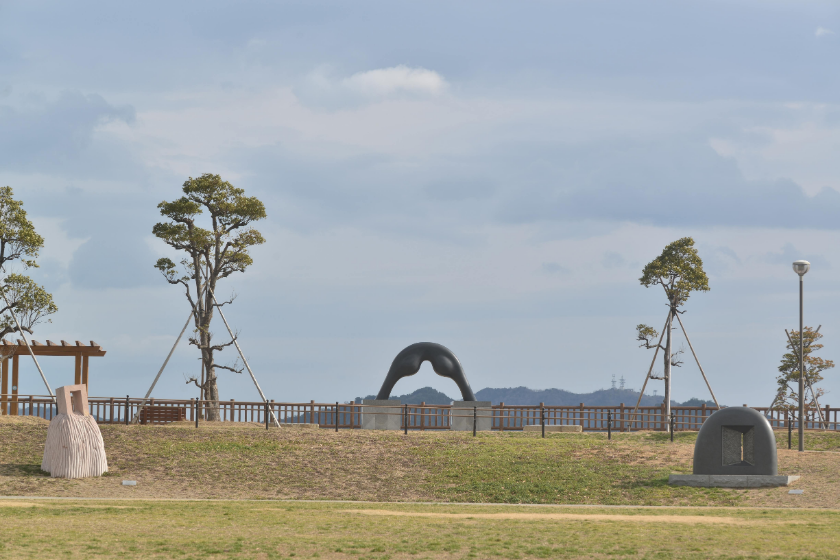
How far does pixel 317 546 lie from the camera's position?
1312 centimetres

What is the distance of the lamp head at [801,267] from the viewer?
85.6 ft

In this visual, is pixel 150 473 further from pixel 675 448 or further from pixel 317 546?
pixel 675 448

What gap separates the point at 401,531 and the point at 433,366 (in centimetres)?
2099

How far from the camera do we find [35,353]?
3600 centimetres

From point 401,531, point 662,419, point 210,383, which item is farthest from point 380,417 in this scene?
point 401,531

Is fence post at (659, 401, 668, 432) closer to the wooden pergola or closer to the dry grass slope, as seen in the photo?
the dry grass slope

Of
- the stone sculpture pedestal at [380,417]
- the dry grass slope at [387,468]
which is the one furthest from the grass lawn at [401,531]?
the stone sculpture pedestal at [380,417]

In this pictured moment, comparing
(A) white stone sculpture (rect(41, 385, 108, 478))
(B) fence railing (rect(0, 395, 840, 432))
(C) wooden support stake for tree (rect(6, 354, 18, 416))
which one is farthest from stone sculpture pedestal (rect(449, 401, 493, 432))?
(C) wooden support stake for tree (rect(6, 354, 18, 416))

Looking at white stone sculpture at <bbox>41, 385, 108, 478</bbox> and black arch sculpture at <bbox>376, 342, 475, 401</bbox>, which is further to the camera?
black arch sculpture at <bbox>376, 342, 475, 401</bbox>

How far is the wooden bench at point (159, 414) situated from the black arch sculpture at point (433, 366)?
24.8 feet

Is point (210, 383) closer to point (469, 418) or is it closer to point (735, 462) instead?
point (469, 418)

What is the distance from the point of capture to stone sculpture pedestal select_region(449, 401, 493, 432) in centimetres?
3441

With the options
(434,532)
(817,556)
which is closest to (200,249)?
(434,532)

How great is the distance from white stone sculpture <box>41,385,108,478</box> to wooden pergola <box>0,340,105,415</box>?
12.1m
